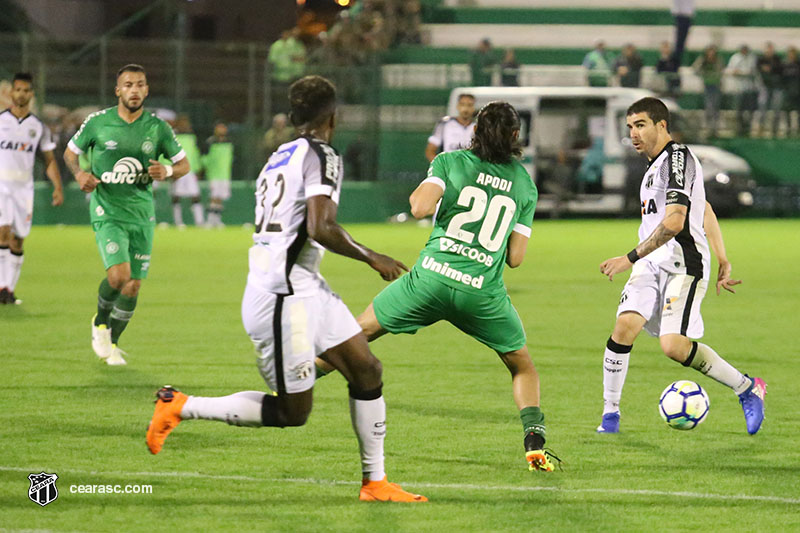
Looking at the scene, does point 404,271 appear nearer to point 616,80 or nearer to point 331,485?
point 331,485

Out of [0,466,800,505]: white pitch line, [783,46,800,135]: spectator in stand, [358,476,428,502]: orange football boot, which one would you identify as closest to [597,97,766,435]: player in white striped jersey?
[0,466,800,505]: white pitch line

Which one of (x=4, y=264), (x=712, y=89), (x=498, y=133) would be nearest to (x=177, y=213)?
(x=712, y=89)

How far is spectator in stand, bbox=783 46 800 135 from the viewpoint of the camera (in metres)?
32.8

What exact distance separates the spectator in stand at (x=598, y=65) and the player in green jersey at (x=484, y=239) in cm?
2564

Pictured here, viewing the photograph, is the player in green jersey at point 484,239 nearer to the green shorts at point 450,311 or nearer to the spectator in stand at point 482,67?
the green shorts at point 450,311

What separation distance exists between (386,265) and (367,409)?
2.23 feet

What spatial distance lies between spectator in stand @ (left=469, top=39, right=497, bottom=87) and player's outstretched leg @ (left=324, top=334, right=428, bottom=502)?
26.3m

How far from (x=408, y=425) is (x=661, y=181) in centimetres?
206

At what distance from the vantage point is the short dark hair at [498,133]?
Result: 6848 mm

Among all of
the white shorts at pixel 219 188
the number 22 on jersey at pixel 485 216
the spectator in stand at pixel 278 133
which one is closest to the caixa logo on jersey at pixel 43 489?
the number 22 on jersey at pixel 485 216

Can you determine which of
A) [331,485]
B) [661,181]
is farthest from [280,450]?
[661,181]

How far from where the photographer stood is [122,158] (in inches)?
408

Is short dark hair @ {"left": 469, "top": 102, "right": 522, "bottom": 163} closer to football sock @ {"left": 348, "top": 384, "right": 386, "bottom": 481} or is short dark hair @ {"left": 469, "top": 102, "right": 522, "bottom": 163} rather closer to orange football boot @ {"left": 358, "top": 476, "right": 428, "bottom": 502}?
football sock @ {"left": 348, "top": 384, "right": 386, "bottom": 481}

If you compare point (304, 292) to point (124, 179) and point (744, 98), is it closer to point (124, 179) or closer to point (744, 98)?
point (124, 179)
